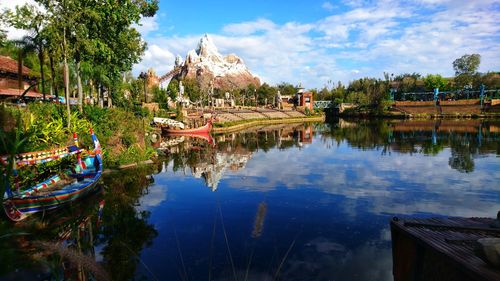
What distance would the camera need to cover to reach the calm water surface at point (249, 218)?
26.1 ft

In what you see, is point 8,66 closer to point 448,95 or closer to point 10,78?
point 10,78

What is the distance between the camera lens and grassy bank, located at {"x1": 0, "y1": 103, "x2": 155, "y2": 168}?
1547 cm

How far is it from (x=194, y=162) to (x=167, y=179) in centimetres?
556

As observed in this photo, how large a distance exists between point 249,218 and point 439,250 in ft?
24.8

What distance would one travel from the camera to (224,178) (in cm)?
1897

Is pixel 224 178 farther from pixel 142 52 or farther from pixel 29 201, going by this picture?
pixel 142 52

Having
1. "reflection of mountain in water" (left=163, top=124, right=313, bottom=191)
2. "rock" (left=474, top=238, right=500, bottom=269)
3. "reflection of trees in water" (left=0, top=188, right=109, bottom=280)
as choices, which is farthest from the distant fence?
"rock" (left=474, top=238, right=500, bottom=269)

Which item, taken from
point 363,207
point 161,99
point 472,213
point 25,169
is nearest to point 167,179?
point 25,169

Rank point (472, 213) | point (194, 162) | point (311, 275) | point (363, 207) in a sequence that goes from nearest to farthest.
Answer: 1. point (311, 275)
2. point (472, 213)
3. point (363, 207)
4. point (194, 162)

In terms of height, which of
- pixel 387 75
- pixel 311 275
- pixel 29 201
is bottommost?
pixel 311 275

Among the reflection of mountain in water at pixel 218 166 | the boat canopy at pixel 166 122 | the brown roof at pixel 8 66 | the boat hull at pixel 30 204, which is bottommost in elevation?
the reflection of mountain in water at pixel 218 166

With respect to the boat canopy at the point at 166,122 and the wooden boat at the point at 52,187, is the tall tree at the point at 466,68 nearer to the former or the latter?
A: the boat canopy at the point at 166,122

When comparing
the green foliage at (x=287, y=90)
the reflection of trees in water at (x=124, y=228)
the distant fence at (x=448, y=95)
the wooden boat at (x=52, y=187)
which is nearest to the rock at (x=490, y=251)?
the reflection of trees in water at (x=124, y=228)

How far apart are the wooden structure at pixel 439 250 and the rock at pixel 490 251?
113 mm
